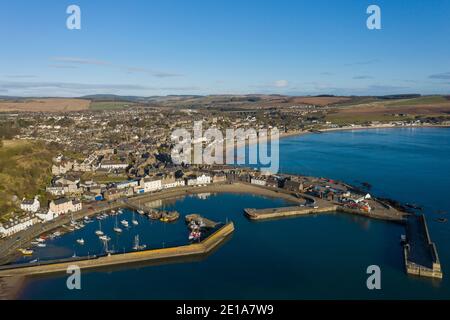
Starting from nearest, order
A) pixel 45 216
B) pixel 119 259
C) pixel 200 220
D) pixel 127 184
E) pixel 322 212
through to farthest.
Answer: pixel 119 259 → pixel 200 220 → pixel 45 216 → pixel 322 212 → pixel 127 184

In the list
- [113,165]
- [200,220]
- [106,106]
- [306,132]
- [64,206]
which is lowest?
[200,220]

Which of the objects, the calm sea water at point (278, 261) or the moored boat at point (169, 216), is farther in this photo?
the moored boat at point (169, 216)

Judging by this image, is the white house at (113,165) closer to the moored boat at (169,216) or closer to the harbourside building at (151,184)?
the harbourside building at (151,184)

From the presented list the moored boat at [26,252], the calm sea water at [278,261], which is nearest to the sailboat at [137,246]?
the calm sea water at [278,261]

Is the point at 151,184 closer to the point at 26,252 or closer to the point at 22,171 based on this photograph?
the point at 22,171

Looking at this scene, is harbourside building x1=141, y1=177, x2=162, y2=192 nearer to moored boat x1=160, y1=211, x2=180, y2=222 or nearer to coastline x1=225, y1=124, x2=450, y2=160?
moored boat x1=160, y1=211, x2=180, y2=222

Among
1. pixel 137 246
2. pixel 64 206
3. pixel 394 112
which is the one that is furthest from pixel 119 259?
pixel 394 112

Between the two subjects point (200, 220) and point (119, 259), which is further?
point (200, 220)

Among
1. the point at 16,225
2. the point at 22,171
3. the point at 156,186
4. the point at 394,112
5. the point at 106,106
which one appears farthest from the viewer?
the point at 106,106
